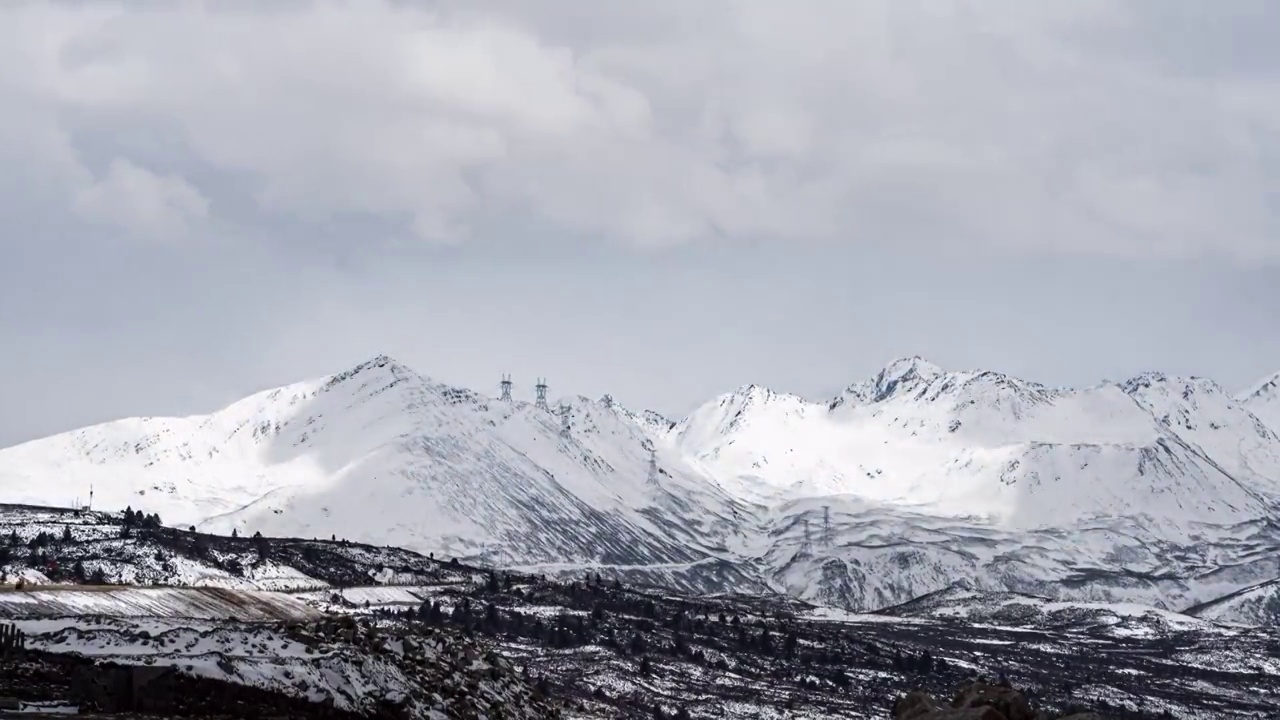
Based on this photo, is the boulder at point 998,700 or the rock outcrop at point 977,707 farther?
the boulder at point 998,700

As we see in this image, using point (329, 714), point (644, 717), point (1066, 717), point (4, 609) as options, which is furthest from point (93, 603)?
point (1066, 717)

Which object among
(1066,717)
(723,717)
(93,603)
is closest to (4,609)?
(93,603)

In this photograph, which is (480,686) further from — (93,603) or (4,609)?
(93,603)

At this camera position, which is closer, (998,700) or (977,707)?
(977,707)

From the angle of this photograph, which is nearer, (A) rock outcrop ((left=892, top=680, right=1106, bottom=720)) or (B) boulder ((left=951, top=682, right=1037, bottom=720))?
(A) rock outcrop ((left=892, top=680, right=1106, bottom=720))

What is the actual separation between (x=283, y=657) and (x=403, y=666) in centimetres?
714

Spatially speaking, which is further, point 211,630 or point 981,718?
point 211,630

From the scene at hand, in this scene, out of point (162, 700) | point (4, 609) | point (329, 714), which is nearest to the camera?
point (162, 700)

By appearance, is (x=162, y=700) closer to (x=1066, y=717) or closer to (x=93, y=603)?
(x=1066, y=717)

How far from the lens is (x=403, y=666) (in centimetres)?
10175

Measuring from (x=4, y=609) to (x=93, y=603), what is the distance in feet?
68.2

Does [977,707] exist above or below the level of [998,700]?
below

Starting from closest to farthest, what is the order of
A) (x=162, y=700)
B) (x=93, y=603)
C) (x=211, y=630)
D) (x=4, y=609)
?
1. (x=162, y=700)
2. (x=211, y=630)
3. (x=4, y=609)
4. (x=93, y=603)

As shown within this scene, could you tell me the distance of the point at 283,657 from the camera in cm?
9781
